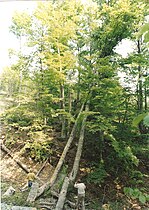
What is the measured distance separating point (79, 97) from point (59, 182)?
54.4 inches

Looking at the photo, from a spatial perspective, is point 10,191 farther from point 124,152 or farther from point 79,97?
point 79,97

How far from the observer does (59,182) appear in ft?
9.64

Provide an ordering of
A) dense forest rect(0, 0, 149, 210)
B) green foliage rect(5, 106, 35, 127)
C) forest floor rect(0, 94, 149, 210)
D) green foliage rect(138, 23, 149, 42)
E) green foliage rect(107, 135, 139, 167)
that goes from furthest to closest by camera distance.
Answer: green foliage rect(5, 106, 35, 127), dense forest rect(0, 0, 149, 210), green foliage rect(107, 135, 139, 167), forest floor rect(0, 94, 149, 210), green foliage rect(138, 23, 149, 42)

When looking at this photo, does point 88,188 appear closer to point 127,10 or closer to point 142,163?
point 142,163

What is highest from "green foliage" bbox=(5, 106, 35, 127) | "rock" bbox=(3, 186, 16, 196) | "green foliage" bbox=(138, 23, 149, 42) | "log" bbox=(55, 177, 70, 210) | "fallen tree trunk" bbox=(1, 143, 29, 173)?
"green foliage" bbox=(138, 23, 149, 42)

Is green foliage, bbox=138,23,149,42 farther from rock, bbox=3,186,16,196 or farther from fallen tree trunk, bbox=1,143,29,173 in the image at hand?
fallen tree trunk, bbox=1,143,29,173

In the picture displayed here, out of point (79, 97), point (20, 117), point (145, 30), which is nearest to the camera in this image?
point (145, 30)

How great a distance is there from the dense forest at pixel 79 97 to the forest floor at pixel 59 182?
0.05 feet

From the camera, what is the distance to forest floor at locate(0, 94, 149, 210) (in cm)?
286

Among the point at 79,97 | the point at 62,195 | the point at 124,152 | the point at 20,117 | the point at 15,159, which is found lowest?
the point at 62,195

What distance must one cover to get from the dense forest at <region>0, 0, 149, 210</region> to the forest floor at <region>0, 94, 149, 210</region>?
0.6 inches

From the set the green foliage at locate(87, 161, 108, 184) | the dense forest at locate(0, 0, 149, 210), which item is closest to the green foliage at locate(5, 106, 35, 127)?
the dense forest at locate(0, 0, 149, 210)

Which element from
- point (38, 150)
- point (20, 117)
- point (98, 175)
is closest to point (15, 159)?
point (38, 150)

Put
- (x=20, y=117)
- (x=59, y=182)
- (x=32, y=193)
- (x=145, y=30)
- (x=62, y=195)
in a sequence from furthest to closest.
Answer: (x=20, y=117) → (x=59, y=182) → (x=62, y=195) → (x=32, y=193) → (x=145, y=30)
